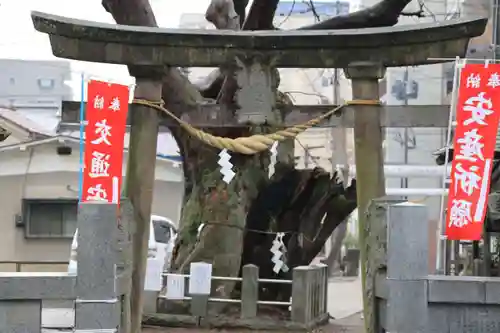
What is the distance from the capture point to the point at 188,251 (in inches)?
595

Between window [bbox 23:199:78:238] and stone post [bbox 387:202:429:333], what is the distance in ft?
60.4

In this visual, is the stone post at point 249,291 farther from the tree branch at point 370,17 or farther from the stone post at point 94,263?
the stone post at point 94,263

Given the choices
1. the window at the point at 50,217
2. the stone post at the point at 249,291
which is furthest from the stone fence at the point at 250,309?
the window at the point at 50,217

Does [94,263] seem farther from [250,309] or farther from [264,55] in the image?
[250,309]

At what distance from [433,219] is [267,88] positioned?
67.5ft

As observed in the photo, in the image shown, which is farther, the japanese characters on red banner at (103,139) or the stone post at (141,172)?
the japanese characters on red banner at (103,139)

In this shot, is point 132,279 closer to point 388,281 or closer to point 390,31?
point 388,281

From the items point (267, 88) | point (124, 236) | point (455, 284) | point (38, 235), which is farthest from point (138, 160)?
point (38, 235)

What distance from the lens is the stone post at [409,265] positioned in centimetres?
758

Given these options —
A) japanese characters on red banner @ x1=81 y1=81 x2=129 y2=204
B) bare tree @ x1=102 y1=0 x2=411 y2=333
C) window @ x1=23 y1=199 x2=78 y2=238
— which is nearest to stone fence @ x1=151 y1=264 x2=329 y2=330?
bare tree @ x1=102 y1=0 x2=411 y2=333

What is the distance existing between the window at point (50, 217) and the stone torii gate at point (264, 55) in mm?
16273

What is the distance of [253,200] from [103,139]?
5936mm

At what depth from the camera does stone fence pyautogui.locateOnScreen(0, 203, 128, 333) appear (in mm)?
7578

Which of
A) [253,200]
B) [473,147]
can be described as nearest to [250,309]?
[253,200]
